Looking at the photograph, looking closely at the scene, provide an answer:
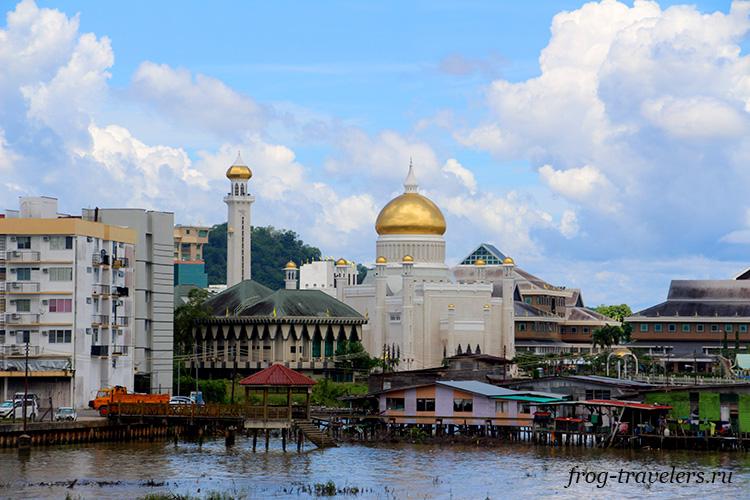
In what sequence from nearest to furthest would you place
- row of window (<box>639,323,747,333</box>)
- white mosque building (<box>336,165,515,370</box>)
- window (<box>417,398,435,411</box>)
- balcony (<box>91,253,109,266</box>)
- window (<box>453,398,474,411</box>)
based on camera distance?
window (<box>453,398,474,411</box>), window (<box>417,398,435,411</box>), balcony (<box>91,253,109,266</box>), white mosque building (<box>336,165,515,370</box>), row of window (<box>639,323,747,333</box>)

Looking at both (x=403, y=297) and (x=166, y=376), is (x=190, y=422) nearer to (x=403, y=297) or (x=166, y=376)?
(x=166, y=376)

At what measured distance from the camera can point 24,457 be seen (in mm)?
71438

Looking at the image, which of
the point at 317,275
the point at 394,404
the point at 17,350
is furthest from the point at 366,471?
the point at 317,275

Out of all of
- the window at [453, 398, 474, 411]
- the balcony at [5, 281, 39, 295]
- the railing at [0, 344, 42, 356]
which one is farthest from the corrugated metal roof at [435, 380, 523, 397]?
the balcony at [5, 281, 39, 295]

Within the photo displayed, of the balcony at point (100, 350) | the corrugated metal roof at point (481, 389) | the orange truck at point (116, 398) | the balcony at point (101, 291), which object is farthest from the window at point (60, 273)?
the corrugated metal roof at point (481, 389)

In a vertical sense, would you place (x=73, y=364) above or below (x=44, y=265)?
below

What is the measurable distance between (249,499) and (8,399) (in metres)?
33.7

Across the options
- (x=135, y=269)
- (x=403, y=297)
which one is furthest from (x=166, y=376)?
(x=403, y=297)

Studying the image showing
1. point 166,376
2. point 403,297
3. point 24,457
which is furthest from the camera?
point 403,297

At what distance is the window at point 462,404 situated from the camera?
8625 cm

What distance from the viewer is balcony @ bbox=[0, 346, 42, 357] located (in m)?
89.9

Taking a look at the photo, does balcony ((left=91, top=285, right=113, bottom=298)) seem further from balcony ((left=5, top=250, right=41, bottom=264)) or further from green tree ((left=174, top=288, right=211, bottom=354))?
green tree ((left=174, top=288, right=211, bottom=354))

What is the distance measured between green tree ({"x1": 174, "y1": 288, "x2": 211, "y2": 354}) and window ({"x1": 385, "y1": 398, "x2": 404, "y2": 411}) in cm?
4390

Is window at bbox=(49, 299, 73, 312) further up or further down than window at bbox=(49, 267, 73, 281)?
further down
